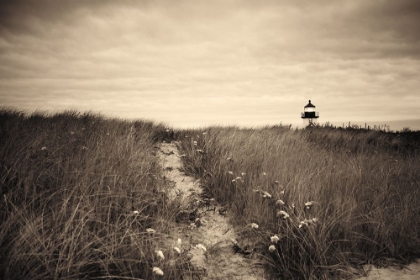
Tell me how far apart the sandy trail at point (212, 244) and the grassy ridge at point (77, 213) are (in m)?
0.41

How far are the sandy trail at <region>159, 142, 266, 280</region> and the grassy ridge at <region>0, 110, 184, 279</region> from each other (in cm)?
41

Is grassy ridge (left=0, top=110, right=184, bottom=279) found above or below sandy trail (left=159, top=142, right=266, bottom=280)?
above

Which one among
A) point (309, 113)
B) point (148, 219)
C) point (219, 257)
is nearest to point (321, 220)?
point (219, 257)

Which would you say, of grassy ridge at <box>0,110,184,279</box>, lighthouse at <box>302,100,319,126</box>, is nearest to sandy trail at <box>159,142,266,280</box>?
grassy ridge at <box>0,110,184,279</box>

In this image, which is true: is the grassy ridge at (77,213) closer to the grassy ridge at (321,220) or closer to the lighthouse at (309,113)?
the grassy ridge at (321,220)

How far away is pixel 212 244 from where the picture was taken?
3.09 m

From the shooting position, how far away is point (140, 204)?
10.6 feet

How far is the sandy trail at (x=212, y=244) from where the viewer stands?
2.58 m

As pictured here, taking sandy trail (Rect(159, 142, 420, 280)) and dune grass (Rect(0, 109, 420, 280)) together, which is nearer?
dune grass (Rect(0, 109, 420, 280))

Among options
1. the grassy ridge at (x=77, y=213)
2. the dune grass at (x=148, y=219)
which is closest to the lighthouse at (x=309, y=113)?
the dune grass at (x=148, y=219)

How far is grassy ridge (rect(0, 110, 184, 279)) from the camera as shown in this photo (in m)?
1.93

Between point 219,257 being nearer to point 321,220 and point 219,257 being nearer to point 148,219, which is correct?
point 148,219

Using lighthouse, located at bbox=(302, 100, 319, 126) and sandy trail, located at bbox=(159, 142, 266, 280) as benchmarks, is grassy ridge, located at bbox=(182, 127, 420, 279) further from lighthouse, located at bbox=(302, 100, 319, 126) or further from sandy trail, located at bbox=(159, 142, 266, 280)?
lighthouse, located at bbox=(302, 100, 319, 126)

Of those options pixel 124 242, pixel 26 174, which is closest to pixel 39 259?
pixel 124 242
